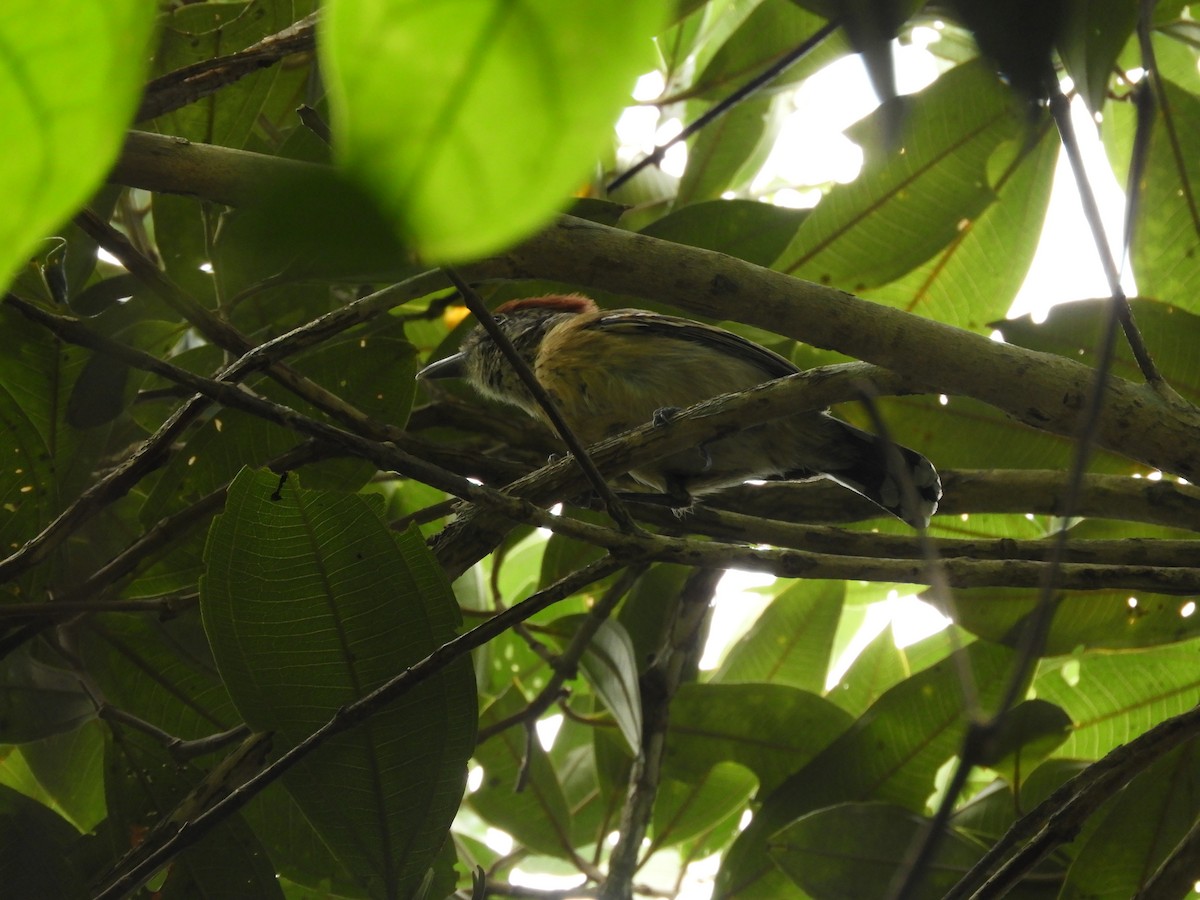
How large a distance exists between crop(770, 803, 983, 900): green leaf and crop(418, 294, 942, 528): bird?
82cm

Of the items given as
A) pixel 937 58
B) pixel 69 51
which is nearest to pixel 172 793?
pixel 69 51

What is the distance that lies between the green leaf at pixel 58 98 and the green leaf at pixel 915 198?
2.54m

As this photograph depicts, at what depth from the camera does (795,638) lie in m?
3.05

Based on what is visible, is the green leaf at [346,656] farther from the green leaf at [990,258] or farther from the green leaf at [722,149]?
the green leaf at [722,149]

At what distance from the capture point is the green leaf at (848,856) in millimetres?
2223

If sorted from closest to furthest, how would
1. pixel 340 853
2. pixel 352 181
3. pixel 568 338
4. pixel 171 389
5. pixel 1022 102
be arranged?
pixel 352 181, pixel 1022 102, pixel 340 853, pixel 171 389, pixel 568 338

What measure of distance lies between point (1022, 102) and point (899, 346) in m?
1.10

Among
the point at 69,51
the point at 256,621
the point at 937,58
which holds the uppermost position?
the point at 937,58

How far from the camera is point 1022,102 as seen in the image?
2.05 ft

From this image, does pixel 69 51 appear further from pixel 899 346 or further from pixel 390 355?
pixel 390 355

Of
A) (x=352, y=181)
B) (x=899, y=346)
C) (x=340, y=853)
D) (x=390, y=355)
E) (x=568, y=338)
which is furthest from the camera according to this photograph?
(x=568, y=338)

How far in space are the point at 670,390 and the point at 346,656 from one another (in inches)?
67.4

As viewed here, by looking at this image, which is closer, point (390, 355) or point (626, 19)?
point (626, 19)

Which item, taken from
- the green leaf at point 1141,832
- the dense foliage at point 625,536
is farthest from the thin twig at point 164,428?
the green leaf at point 1141,832
